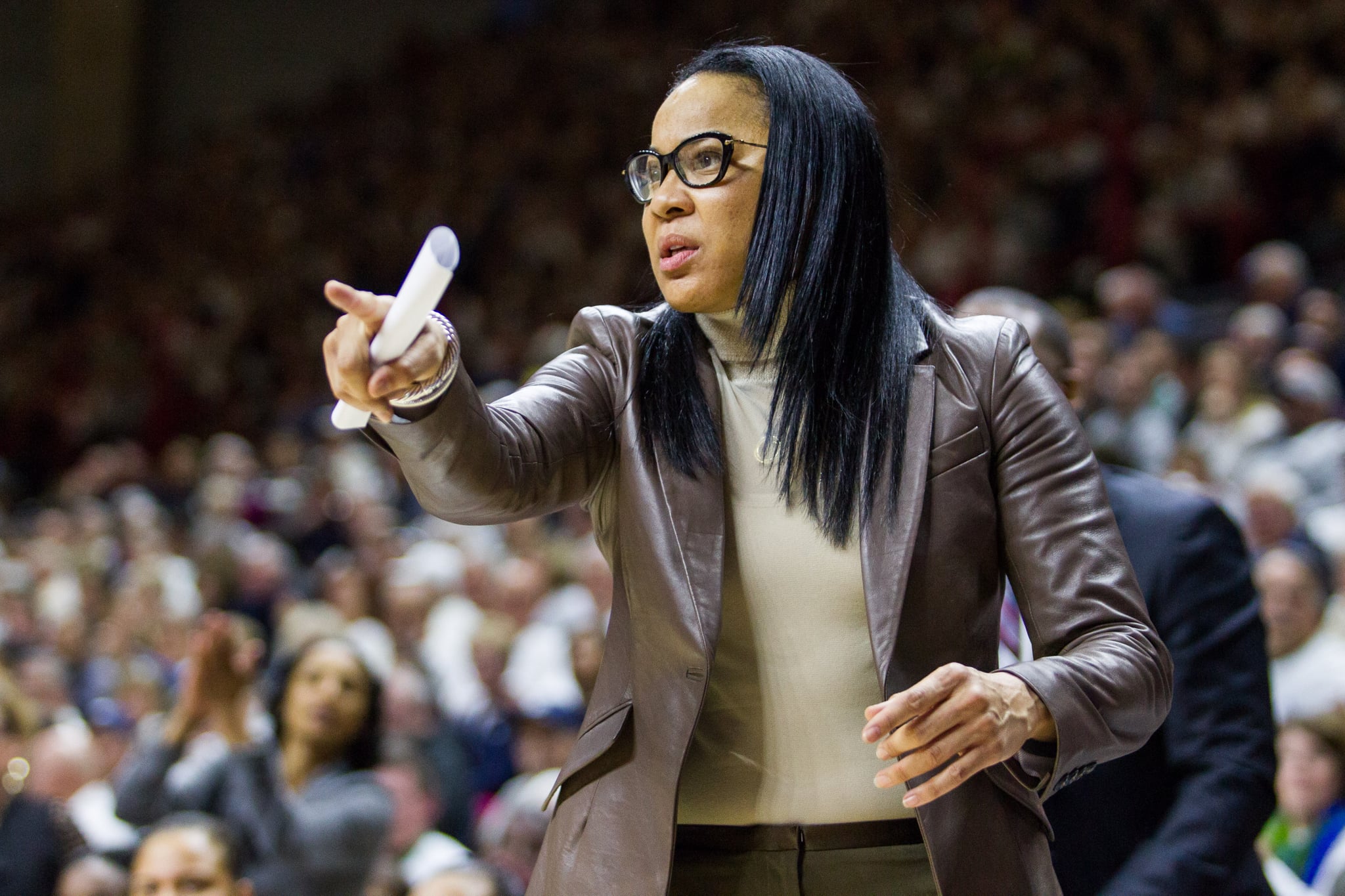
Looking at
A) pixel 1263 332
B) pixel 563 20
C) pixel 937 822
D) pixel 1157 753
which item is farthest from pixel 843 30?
pixel 937 822

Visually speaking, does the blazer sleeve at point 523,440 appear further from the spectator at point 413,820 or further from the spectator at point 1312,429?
the spectator at point 1312,429

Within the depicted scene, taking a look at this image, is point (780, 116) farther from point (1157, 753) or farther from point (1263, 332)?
point (1263, 332)

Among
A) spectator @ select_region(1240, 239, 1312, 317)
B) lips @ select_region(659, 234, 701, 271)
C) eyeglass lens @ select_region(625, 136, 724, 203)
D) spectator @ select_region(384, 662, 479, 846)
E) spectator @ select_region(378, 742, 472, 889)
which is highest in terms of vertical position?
eyeglass lens @ select_region(625, 136, 724, 203)

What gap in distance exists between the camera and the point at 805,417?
1.34 m

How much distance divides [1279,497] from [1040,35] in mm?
4479

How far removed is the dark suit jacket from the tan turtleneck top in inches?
28.6

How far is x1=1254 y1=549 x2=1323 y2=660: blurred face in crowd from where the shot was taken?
142 inches

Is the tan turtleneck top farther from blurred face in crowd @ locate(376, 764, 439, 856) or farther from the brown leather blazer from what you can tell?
blurred face in crowd @ locate(376, 764, 439, 856)

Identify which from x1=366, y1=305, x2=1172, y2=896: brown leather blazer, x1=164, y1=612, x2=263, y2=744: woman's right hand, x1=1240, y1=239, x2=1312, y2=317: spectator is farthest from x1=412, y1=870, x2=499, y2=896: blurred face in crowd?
x1=1240, y1=239, x2=1312, y2=317: spectator

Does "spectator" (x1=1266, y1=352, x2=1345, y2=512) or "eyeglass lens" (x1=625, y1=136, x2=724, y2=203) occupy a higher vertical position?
"eyeglass lens" (x1=625, y1=136, x2=724, y2=203)

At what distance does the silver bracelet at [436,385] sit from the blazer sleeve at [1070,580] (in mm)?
498

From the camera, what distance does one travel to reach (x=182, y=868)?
109 inches

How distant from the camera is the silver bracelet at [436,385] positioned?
1145 millimetres

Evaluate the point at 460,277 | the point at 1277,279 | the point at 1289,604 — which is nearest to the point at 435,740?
the point at 1289,604
